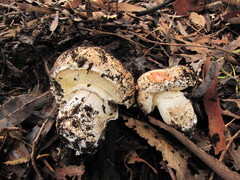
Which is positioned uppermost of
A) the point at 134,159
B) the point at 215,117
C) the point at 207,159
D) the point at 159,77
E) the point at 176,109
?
the point at 159,77

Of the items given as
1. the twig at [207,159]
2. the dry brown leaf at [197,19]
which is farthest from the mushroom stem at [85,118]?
the dry brown leaf at [197,19]

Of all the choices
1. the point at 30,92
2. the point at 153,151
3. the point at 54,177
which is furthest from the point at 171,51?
the point at 54,177

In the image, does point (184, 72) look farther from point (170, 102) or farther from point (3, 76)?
point (3, 76)

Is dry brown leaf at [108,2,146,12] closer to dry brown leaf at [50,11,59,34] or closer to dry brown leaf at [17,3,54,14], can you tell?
dry brown leaf at [50,11,59,34]

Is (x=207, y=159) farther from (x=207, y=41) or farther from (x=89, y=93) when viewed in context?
(x=207, y=41)

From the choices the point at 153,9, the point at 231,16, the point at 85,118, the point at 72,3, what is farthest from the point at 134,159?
the point at 231,16

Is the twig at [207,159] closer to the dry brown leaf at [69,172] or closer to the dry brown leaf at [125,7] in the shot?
the dry brown leaf at [69,172]
